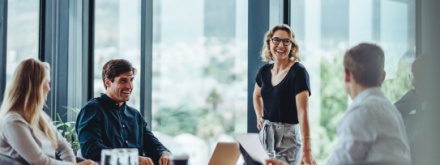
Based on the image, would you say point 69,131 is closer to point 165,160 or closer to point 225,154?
point 165,160

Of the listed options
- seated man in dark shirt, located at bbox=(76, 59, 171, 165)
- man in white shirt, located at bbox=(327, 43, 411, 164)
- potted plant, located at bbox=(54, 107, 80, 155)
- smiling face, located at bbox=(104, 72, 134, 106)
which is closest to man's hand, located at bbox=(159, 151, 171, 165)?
seated man in dark shirt, located at bbox=(76, 59, 171, 165)

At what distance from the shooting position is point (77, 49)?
14.7 feet

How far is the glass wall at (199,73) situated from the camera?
Result: 154 inches

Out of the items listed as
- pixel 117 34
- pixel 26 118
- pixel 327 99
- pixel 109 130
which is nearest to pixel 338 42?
pixel 327 99

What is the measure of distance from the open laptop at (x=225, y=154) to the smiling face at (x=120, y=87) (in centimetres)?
80

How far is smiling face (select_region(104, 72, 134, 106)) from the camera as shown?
2859 millimetres

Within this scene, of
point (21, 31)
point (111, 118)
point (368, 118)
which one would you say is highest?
point (21, 31)

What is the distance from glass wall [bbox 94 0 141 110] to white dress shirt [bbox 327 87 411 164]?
3234 mm

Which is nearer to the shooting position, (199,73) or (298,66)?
(298,66)

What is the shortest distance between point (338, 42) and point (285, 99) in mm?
735

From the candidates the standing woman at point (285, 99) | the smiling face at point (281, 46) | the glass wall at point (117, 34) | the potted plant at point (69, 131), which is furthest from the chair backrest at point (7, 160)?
the glass wall at point (117, 34)

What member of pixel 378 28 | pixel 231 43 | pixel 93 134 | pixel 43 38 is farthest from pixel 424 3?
pixel 43 38

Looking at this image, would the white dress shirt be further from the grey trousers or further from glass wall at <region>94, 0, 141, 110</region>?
glass wall at <region>94, 0, 141, 110</region>

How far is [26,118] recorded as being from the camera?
8.04ft
